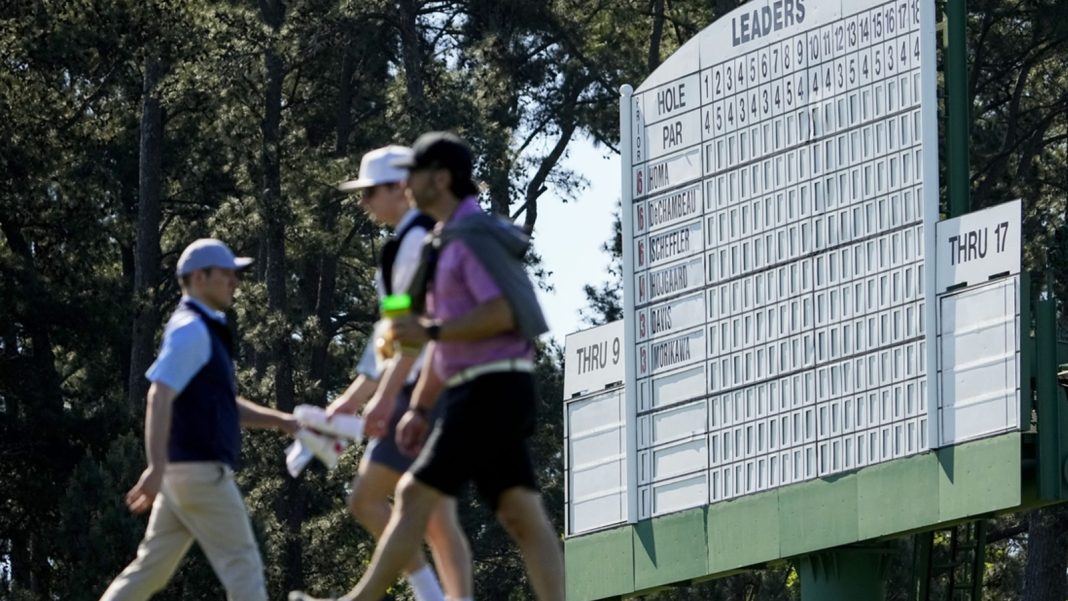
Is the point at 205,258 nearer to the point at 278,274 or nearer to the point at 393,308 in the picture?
the point at 393,308

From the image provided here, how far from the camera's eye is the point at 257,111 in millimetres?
34938

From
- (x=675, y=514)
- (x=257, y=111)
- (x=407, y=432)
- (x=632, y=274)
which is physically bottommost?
(x=407, y=432)

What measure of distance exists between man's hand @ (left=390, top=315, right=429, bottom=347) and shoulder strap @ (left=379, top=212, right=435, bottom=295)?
2.31 ft

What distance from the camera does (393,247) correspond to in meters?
8.34

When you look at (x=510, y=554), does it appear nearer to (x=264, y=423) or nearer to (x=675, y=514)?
(x=675, y=514)

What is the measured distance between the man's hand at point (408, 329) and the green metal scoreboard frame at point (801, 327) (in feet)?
30.0

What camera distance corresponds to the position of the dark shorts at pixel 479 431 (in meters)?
7.54

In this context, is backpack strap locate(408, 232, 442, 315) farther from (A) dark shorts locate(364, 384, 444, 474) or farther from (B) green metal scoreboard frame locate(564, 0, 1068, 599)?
(B) green metal scoreboard frame locate(564, 0, 1068, 599)

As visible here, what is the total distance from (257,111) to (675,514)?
1701cm

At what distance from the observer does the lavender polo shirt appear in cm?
755

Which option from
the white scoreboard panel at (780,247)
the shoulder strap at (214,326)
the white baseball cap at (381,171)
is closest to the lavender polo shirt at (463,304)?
the white baseball cap at (381,171)

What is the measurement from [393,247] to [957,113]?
1040 centimetres

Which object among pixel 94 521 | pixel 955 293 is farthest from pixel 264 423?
pixel 94 521

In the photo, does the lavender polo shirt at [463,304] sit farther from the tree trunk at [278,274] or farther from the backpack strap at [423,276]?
the tree trunk at [278,274]
